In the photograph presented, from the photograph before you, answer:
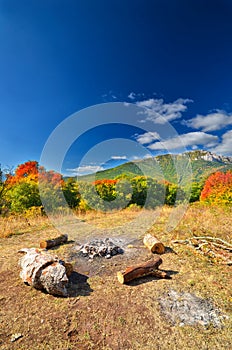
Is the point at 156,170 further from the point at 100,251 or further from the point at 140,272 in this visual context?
the point at 140,272

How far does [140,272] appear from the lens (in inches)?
149

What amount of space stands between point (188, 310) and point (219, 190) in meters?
10.9

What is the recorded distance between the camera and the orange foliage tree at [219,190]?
39.0 feet

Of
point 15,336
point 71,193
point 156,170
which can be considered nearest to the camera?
point 15,336

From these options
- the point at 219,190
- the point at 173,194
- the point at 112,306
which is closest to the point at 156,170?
the point at 173,194

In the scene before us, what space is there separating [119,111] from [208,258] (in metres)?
5.52

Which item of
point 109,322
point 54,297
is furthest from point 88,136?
point 109,322

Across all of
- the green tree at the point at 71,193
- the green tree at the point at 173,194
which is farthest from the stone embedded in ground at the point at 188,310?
the green tree at the point at 173,194

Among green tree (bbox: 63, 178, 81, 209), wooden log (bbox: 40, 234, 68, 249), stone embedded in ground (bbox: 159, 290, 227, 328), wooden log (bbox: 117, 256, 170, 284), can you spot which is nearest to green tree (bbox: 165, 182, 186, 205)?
green tree (bbox: 63, 178, 81, 209)

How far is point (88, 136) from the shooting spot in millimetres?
7871

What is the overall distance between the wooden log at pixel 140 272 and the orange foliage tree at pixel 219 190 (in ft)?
30.9

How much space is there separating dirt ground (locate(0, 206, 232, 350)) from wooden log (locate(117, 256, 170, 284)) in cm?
10

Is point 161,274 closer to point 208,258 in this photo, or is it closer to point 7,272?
point 208,258

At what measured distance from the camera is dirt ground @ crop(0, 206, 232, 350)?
2398mm
